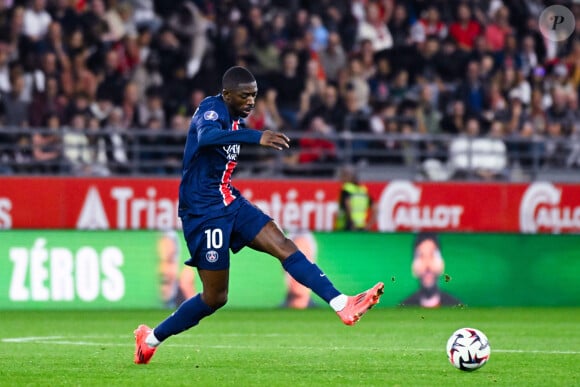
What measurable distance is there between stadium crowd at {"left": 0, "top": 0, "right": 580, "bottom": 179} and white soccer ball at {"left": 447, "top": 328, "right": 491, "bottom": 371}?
11.7 metres

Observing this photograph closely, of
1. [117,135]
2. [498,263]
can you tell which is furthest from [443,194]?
[117,135]

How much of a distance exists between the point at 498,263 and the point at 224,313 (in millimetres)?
4192

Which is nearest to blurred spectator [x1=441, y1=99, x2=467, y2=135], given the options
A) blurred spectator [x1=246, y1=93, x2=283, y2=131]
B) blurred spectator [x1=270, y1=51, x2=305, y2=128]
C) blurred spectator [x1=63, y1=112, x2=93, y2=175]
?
blurred spectator [x1=270, y1=51, x2=305, y2=128]

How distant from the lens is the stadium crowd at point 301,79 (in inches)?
836

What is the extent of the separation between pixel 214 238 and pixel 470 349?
80.8 inches

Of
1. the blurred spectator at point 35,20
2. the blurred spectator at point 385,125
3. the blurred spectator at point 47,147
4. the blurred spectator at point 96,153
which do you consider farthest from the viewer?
the blurred spectator at point 385,125

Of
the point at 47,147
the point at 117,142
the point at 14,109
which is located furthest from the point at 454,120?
the point at 14,109

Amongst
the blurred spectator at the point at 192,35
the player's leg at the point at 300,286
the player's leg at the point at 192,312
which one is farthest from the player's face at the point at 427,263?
the player's leg at the point at 192,312

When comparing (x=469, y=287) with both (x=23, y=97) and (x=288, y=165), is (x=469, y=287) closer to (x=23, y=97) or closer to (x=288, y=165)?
(x=288, y=165)

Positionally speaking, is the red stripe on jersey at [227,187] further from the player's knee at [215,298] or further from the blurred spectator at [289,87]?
the blurred spectator at [289,87]

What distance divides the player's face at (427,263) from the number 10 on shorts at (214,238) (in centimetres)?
925

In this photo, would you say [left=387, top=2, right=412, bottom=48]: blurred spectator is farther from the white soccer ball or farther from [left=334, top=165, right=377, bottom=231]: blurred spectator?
the white soccer ball

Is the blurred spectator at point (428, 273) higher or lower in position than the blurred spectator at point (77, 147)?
lower

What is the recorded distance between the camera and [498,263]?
19047 millimetres
